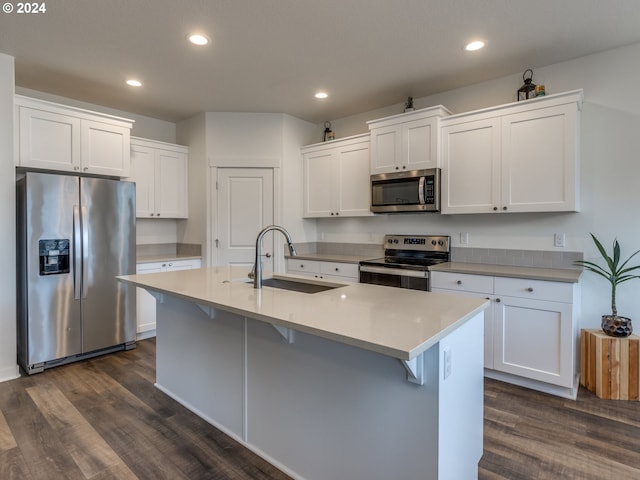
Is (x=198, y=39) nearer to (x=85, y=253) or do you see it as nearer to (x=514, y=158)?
(x=85, y=253)

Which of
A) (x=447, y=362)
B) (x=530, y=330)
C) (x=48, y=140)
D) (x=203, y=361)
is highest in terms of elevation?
(x=48, y=140)

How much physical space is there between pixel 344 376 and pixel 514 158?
2417 mm

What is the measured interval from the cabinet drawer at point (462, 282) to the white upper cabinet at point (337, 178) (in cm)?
117

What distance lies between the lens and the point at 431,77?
3.32 meters

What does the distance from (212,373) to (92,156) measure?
2647mm

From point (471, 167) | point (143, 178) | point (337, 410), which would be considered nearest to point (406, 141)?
point (471, 167)

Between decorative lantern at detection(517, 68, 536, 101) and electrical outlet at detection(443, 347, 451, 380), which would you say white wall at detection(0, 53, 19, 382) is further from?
decorative lantern at detection(517, 68, 536, 101)

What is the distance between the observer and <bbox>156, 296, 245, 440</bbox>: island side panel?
6.88 ft

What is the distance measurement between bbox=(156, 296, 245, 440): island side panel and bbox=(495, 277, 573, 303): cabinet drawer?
203cm

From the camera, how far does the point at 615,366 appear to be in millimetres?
2561

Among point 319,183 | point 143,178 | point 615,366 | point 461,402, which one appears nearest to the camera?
point 461,402

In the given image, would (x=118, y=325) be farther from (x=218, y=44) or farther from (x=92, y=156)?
(x=218, y=44)

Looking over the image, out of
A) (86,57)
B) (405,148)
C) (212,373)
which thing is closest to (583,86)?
(405,148)

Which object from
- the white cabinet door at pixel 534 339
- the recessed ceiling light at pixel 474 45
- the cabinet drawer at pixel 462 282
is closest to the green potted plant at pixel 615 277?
the white cabinet door at pixel 534 339
